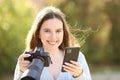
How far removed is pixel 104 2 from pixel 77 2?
718mm

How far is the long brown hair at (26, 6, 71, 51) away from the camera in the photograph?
3.53 metres

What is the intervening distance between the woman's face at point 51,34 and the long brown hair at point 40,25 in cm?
6

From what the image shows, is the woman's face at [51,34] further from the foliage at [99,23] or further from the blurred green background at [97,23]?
the foliage at [99,23]

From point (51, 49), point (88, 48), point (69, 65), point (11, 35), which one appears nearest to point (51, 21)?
point (51, 49)

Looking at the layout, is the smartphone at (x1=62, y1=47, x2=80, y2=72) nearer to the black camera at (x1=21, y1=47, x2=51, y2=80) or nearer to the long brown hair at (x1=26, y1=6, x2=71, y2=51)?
the black camera at (x1=21, y1=47, x2=51, y2=80)

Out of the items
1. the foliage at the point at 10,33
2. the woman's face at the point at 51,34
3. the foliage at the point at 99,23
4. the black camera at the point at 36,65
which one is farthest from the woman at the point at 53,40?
the foliage at the point at 99,23

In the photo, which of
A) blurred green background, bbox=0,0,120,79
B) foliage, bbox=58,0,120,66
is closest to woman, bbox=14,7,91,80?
blurred green background, bbox=0,0,120,79

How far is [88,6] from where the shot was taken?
41.6 ft

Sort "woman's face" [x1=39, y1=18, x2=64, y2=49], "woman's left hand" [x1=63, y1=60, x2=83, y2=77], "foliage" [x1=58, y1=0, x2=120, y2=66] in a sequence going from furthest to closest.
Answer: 1. "foliage" [x1=58, y1=0, x2=120, y2=66]
2. "woman's face" [x1=39, y1=18, x2=64, y2=49]
3. "woman's left hand" [x1=63, y1=60, x2=83, y2=77]

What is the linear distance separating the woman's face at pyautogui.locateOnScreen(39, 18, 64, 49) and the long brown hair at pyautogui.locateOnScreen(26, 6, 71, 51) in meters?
0.06

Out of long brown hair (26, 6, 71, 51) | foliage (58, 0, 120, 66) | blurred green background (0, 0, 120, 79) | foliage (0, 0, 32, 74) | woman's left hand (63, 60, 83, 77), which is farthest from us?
foliage (58, 0, 120, 66)

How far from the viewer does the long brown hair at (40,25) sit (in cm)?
353

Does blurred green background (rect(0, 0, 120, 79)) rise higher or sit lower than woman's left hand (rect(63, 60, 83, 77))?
higher

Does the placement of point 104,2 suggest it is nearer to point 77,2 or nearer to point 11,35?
point 77,2
